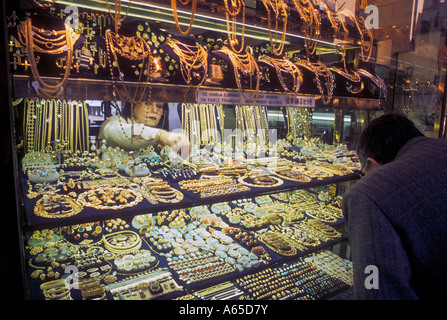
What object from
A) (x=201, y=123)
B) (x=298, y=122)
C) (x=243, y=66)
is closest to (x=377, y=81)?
(x=298, y=122)

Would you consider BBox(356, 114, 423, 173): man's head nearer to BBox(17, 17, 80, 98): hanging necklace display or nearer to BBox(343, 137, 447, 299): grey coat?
BBox(343, 137, 447, 299): grey coat

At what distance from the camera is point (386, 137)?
1260 mm

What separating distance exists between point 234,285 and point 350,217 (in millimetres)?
1242

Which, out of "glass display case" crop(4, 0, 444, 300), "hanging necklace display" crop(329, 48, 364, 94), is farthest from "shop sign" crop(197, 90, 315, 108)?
"hanging necklace display" crop(329, 48, 364, 94)

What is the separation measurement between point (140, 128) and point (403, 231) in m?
1.89

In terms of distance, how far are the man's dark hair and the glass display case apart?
0.84 m

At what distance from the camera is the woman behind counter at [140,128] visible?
2.26 meters

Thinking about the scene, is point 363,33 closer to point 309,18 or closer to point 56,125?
point 309,18

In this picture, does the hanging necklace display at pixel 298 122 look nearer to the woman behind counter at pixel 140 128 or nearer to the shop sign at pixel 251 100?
the shop sign at pixel 251 100

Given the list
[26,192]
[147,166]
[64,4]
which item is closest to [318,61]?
[147,166]

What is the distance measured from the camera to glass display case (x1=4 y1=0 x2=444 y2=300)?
1553 millimetres

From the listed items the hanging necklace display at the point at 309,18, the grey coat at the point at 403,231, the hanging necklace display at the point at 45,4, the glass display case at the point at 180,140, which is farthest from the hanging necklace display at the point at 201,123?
the grey coat at the point at 403,231

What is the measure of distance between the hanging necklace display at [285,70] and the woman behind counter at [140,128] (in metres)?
0.86

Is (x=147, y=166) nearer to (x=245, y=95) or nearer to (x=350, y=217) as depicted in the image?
(x=245, y=95)
